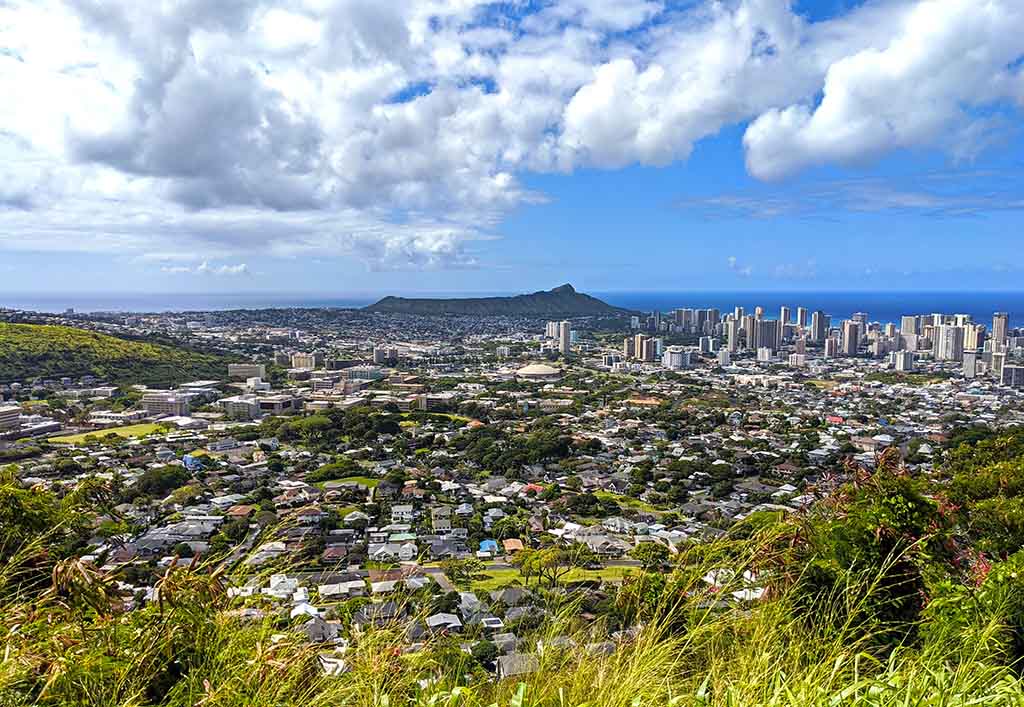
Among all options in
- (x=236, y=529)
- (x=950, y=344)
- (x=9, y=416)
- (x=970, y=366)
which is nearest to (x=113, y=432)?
(x=9, y=416)

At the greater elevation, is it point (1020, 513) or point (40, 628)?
point (40, 628)

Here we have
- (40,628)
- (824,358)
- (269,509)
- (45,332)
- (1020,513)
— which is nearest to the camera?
(40,628)

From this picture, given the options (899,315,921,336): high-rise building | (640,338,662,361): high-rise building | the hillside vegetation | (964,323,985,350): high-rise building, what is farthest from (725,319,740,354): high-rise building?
the hillside vegetation

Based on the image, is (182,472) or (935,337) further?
(935,337)

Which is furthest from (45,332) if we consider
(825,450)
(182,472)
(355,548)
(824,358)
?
(824,358)

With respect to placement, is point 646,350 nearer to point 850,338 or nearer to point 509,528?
point 850,338

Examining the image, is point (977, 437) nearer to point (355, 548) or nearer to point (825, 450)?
point (825, 450)

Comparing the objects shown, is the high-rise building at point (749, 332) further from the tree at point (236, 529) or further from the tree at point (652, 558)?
the tree at point (652, 558)
